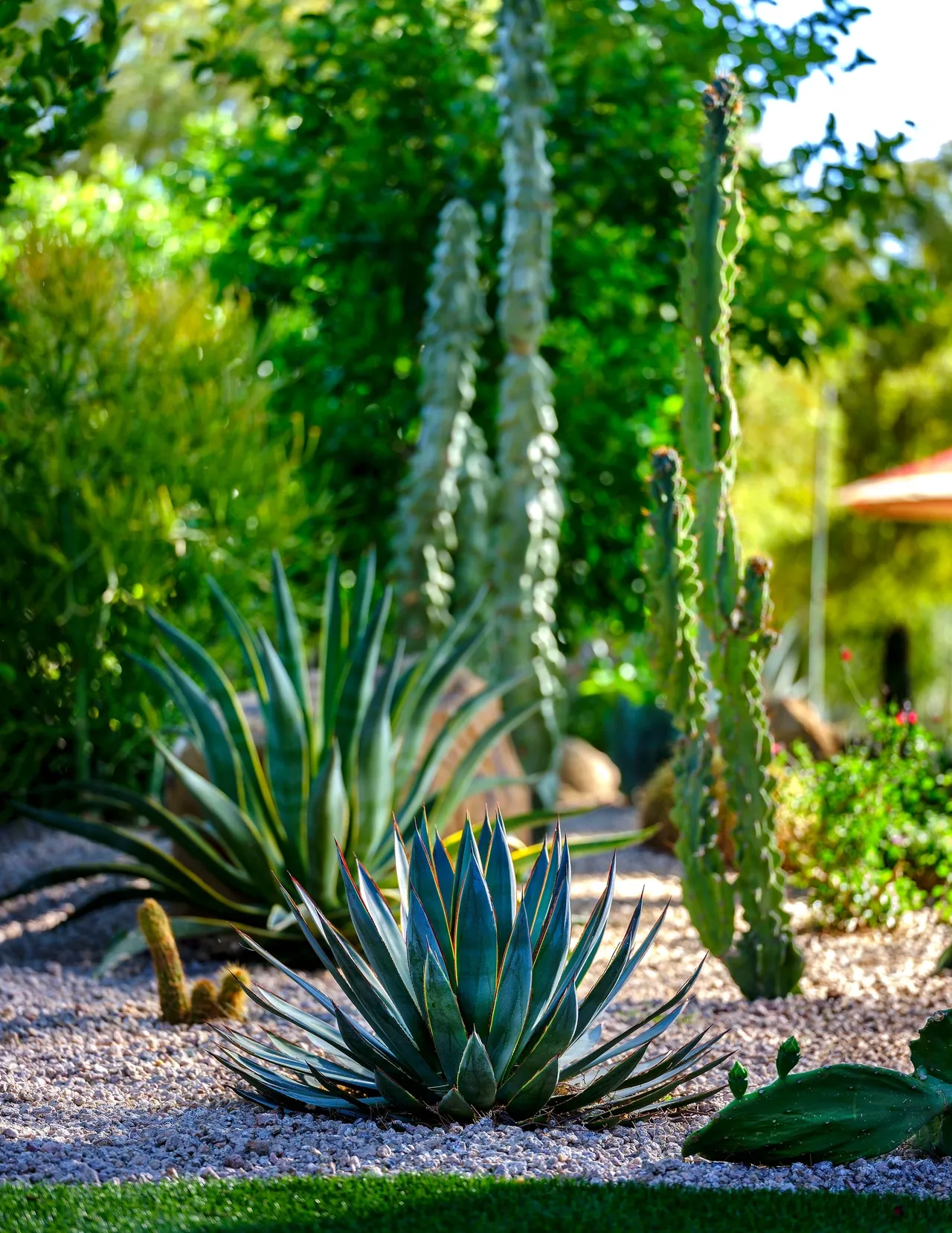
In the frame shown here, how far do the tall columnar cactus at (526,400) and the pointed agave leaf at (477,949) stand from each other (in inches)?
152

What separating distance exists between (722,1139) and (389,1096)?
64 centimetres

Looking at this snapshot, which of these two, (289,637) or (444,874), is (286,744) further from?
(444,874)

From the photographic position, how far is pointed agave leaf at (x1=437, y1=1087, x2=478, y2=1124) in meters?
2.53

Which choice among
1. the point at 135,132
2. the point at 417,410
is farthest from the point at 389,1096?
the point at 135,132

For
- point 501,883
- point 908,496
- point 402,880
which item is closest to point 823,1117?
point 501,883

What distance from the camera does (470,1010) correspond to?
8.54 feet

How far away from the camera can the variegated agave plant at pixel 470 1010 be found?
2553 millimetres

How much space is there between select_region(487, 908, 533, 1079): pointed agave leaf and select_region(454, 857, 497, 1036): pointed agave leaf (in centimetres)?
3

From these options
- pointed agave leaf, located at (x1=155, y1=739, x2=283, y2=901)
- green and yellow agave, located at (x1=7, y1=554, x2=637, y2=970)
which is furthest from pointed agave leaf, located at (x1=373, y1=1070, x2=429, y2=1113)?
pointed agave leaf, located at (x1=155, y1=739, x2=283, y2=901)

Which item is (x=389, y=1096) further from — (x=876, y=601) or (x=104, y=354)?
(x=876, y=601)

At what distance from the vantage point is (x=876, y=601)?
64.2 ft

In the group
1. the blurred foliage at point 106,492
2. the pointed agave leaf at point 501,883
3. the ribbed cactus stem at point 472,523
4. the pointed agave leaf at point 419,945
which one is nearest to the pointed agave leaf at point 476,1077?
the pointed agave leaf at point 419,945

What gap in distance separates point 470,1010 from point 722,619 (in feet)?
5.32

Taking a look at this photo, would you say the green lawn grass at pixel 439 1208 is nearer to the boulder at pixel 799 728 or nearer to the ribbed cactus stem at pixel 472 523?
the ribbed cactus stem at pixel 472 523
